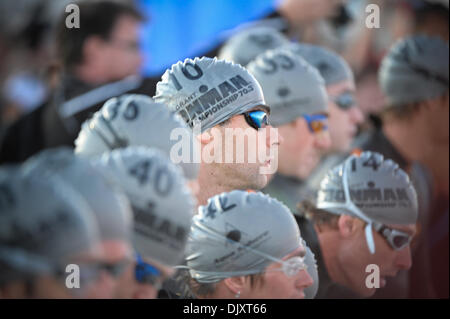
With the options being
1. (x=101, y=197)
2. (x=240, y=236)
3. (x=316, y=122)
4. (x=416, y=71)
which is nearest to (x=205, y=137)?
(x=240, y=236)

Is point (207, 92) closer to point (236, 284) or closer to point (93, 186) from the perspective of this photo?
point (236, 284)

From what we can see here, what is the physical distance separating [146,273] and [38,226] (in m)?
0.90

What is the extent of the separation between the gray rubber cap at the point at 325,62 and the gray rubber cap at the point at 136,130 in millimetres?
3536

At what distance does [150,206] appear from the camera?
11.2 feet

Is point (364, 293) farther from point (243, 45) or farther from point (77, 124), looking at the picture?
point (243, 45)

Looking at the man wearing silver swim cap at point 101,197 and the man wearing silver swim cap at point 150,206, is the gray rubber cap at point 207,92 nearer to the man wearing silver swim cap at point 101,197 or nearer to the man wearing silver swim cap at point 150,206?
the man wearing silver swim cap at point 150,206

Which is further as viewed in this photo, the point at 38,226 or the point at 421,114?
the point at 421,114

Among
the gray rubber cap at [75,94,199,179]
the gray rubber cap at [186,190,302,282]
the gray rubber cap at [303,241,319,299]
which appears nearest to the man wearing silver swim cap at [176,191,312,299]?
the gray rubber cap at [186,190,302,282]

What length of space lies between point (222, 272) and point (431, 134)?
3809mm

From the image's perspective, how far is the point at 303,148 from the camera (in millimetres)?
6828

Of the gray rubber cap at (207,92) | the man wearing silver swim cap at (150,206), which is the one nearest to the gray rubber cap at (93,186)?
the man wearing silver swim cap at (150,206)

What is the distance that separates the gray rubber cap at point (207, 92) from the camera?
4922 mm

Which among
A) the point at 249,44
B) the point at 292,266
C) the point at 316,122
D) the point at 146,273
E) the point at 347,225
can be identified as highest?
the point at 249,44
